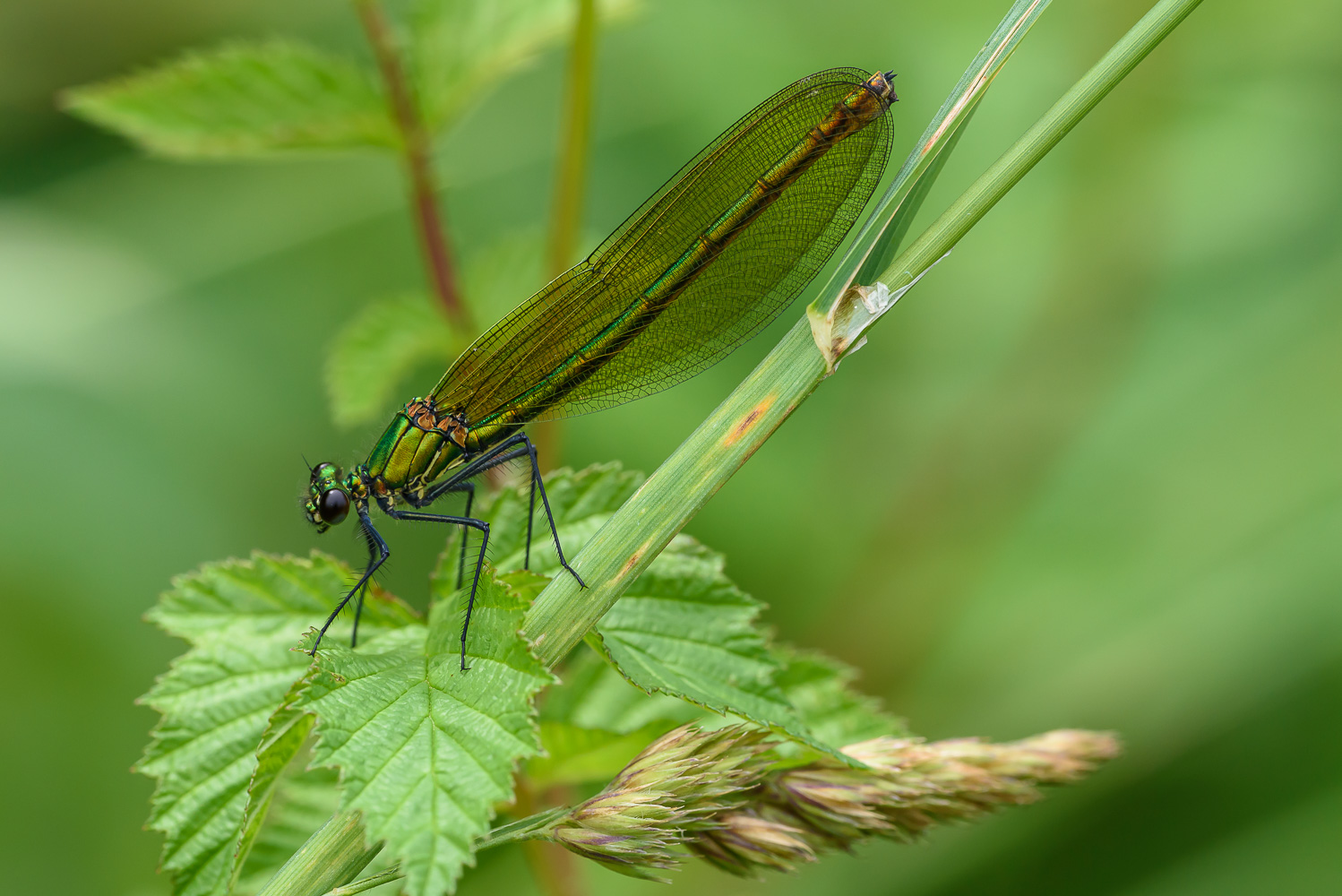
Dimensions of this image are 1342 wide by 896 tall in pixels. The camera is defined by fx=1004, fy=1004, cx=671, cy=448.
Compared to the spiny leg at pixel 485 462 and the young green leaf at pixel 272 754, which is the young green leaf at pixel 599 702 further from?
the young green leaf at pixel 272 754

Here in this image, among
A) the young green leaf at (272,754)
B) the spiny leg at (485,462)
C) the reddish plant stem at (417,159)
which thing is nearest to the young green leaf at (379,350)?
the reddish plant stem at (417,159)

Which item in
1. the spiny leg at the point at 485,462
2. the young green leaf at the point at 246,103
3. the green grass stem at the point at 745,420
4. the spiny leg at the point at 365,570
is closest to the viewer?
the green grass stem at the point at 745,420

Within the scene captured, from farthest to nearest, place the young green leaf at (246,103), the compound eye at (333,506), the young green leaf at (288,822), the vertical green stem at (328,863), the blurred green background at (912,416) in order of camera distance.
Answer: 1. the blurred green background at (912,416)
2. the compound eye at (333,506)
3. the young green leaf at (246,103)
4. the young green leaf at (288,822)
5. the vertical green stem at (328,863)

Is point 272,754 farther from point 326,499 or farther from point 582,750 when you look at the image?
point 326,499

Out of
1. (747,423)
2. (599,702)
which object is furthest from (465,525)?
(747,423)

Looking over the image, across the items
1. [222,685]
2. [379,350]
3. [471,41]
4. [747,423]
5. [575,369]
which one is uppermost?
[471,41]

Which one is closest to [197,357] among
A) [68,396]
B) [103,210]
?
[68,396]

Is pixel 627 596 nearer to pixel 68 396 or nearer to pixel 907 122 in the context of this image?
pixel 68 396

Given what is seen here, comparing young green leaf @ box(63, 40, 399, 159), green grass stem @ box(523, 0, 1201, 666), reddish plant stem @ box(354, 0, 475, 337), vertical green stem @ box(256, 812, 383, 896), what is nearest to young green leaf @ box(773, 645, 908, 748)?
green grass stem @ box(523, 0, 1201, 666)
